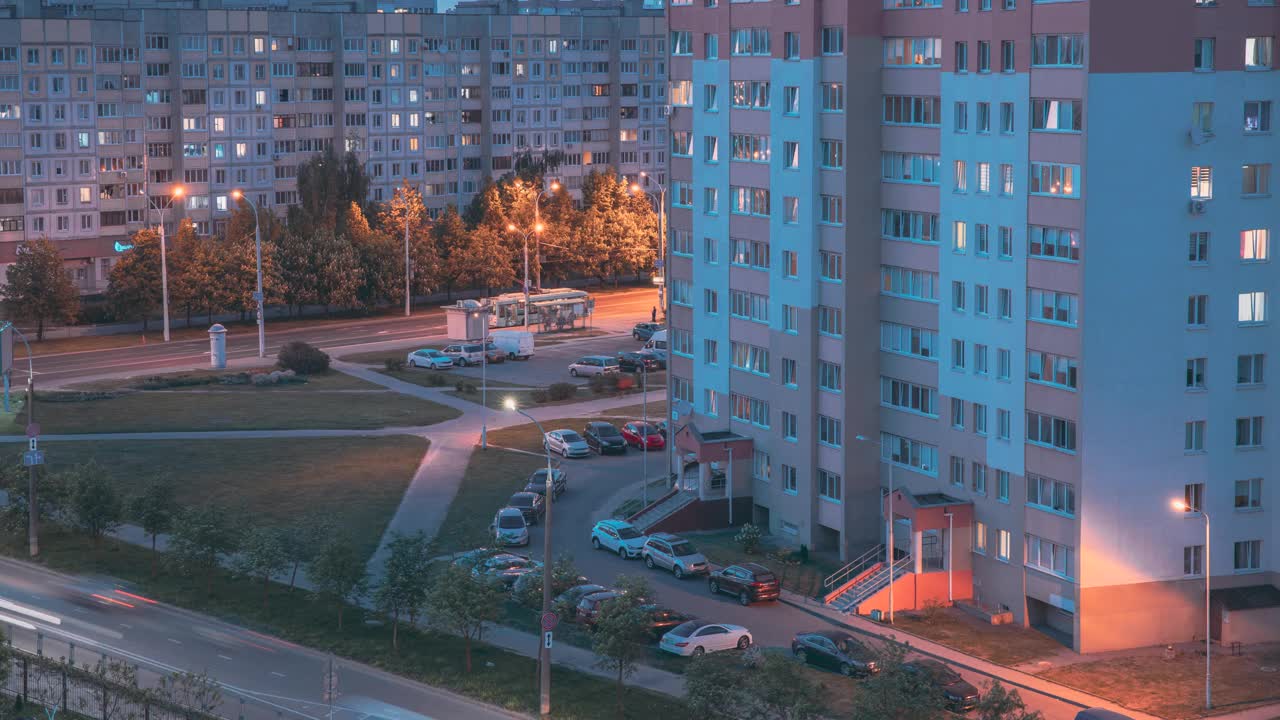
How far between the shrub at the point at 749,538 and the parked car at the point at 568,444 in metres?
20.1

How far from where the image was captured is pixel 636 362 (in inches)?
4934

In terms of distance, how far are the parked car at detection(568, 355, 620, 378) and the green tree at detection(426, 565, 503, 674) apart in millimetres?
60924

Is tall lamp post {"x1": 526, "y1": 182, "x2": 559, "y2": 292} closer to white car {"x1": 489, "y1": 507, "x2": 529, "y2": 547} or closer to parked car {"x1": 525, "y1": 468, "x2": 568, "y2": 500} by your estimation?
parked car {"x1": 525, "y1": 468, "x2": 568, "y2": 500}

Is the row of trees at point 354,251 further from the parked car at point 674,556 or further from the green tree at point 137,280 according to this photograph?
the parked car at point 674,556

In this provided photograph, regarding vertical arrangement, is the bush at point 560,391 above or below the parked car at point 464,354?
below

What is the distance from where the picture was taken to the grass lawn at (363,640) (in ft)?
195

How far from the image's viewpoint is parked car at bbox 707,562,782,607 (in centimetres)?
7225

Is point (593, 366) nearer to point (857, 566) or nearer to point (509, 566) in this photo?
point (857, 566)

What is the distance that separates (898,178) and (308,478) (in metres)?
35.7

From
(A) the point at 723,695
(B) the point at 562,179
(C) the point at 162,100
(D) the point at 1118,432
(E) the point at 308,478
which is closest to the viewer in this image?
(A) the point at 723,695

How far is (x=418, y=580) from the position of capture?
65375 millimetres

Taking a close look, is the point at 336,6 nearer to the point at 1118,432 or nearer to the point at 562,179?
the point at 562,179

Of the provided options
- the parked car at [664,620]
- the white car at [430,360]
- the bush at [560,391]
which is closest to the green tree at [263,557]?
the parked car at [664,620]

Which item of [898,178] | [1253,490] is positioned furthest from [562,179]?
[1253,490]
